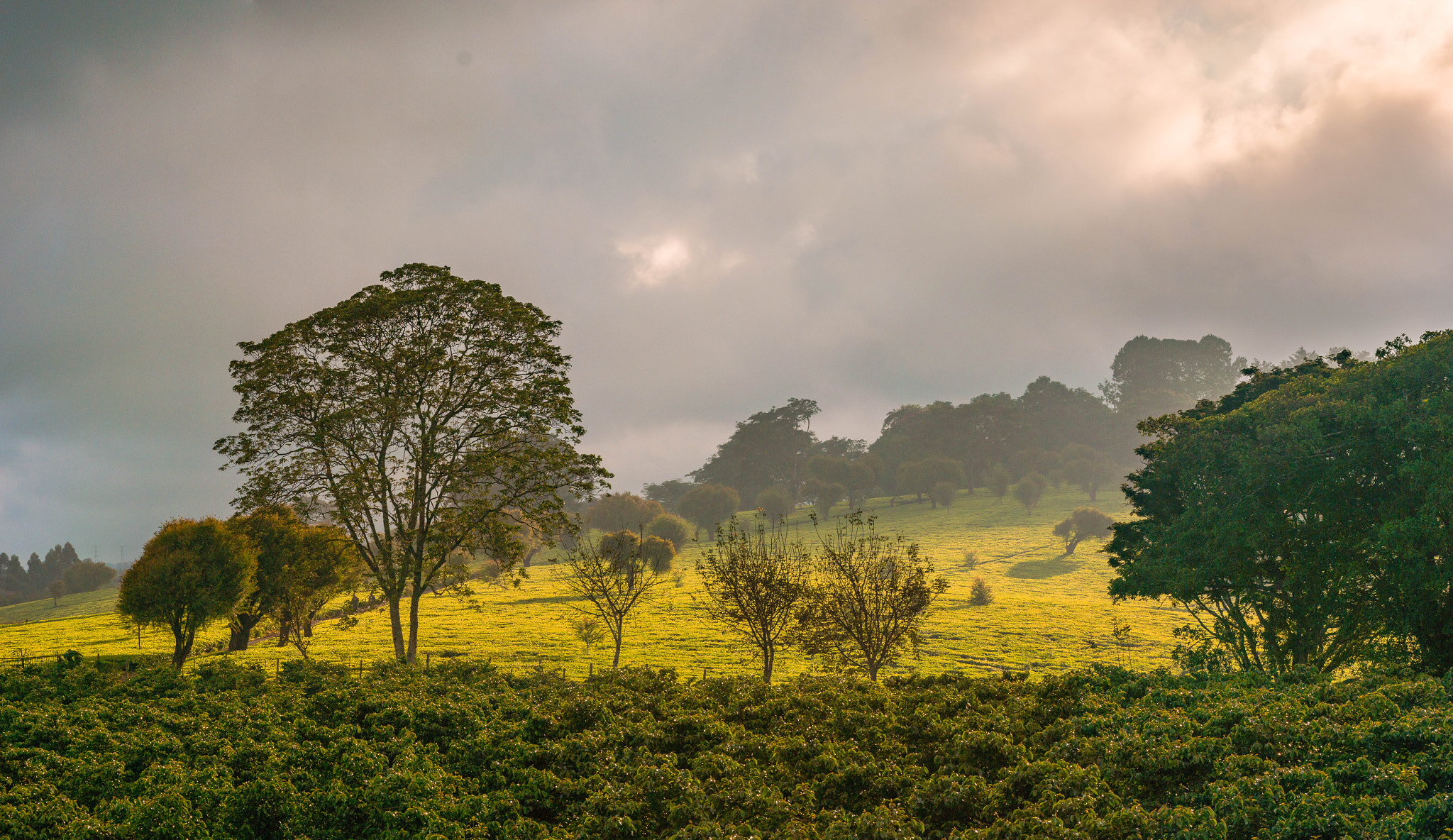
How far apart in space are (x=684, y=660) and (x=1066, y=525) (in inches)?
2668

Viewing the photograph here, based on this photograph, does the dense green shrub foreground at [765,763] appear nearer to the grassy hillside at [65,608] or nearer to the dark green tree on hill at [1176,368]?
the grassy hillside at [65,608]

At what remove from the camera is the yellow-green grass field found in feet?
129

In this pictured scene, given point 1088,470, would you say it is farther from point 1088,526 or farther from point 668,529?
point 668,529

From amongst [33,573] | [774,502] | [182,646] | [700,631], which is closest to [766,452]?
[774,502]

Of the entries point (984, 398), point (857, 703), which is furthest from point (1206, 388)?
point (857, 703)

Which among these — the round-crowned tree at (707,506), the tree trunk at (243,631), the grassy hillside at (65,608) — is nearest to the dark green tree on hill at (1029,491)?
the round-crowned tree at (707,506)

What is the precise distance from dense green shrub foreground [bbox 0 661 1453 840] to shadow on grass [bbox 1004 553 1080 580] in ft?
194

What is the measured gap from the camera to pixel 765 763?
13.1 m

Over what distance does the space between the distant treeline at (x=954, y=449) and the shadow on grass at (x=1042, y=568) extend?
37128mm

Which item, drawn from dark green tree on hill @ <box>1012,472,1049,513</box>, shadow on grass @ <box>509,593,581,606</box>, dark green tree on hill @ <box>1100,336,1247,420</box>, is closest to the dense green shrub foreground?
shadow on grass @ <box>509,593,581,606</box>

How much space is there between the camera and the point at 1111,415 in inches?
5330

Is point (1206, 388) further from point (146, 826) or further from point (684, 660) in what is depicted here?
point (146, 826)

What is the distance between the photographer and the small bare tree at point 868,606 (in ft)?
83.7

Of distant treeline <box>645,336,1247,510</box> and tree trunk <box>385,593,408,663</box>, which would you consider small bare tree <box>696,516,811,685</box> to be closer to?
tree trunk <box>385,593,408,663</box>
